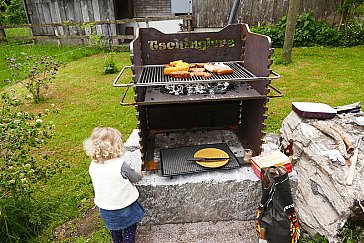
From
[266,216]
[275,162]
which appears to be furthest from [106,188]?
[275,162]

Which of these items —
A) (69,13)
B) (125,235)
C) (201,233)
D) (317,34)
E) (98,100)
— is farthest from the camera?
(69,13)

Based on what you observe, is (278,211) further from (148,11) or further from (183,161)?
(148,11)

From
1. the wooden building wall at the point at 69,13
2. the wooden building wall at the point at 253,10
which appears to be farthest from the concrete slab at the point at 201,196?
the wooden building wall at the point at 69,13

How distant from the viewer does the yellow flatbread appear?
2.89m

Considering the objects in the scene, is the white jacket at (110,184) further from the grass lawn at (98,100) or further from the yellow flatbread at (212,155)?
the yellow flatbread at (212,155)

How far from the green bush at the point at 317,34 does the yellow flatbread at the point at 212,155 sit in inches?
301

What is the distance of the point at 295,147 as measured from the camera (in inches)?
134

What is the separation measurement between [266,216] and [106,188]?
132 cm

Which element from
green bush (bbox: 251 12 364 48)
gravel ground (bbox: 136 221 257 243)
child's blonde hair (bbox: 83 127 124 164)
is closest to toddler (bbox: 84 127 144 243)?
child's blonde hair (bbox: 83 127 124 164)

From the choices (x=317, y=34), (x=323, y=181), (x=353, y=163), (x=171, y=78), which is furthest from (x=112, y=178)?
(x=317, y=34)

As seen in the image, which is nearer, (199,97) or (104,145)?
(104,145)

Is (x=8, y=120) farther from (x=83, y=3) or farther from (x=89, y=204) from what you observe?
(x=83, y=3)

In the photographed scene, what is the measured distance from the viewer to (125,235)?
251 cm

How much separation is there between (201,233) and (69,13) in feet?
36.2
